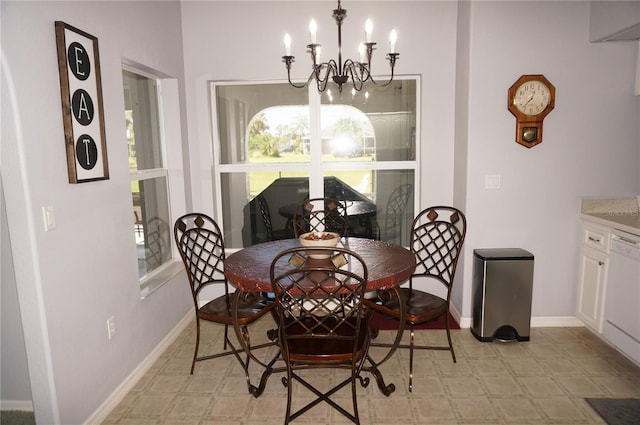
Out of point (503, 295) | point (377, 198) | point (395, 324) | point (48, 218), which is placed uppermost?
point (48, 218)

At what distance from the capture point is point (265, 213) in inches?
156

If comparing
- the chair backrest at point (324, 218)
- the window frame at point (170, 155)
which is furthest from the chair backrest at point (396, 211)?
the window frame at point (170, 155)

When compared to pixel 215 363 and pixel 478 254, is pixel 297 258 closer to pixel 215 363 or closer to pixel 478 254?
pixel 215 363

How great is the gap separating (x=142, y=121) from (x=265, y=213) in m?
1.32

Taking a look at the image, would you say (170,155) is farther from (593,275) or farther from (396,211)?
(593,275)

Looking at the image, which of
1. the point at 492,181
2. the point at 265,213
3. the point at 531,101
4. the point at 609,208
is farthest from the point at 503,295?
the point at 265,213

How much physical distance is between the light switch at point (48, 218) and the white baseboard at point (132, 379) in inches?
41.3

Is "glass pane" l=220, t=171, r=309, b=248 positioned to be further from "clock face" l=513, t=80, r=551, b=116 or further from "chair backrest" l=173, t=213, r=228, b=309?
"clock face" l=513, t=80, r=551, b=116

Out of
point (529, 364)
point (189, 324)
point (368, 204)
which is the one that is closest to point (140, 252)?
point (189, 324)

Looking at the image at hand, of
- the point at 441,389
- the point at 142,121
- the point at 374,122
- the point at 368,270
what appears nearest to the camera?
the point at 368,270

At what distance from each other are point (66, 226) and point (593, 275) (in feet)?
11.2

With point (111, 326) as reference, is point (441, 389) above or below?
below

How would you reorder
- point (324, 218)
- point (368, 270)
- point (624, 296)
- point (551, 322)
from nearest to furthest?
point (368, 270) < point (624, 296) < point (551, 322) < point (324, 218)

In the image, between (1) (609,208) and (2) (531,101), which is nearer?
(2) (531,101)
